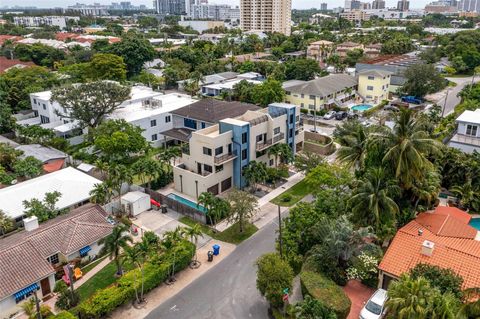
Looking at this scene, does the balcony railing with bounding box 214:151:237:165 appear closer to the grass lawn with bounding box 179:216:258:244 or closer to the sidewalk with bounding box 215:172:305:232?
the sidewalk with bounding box 215:172:305:232

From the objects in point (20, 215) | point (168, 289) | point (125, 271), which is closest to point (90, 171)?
point (20, 215)

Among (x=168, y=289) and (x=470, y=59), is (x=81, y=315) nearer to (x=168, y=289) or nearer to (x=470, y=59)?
(x=168, y=289)

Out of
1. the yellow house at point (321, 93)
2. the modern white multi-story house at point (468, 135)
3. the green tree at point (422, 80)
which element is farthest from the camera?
the green tree at point (422, 80)

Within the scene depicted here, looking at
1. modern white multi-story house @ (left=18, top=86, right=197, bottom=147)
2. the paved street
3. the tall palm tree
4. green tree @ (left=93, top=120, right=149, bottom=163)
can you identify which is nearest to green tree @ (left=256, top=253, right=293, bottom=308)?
the tall palm tree

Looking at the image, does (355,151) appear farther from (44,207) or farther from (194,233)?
(44,207)

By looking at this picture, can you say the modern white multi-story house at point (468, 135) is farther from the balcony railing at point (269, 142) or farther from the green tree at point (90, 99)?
the green tree at point (90, 99)

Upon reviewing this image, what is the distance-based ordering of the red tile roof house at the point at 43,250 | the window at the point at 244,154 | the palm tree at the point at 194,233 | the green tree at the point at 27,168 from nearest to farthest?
the red tile roof house at the point at 43,250
the palm tree at the point at 194,233
the window at the point at 244,154
the green tree at the point at 27,168

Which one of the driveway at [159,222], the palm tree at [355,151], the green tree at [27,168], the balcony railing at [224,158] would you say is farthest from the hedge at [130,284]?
the green tree at [27,168]

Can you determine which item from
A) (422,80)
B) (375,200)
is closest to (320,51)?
(422,80)
